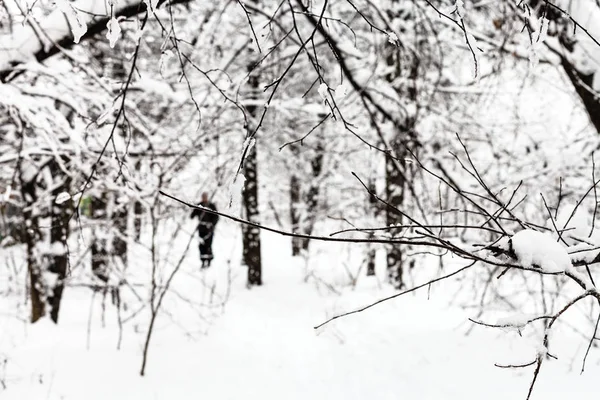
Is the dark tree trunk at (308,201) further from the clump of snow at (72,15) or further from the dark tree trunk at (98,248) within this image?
the clump of snow at (72,15)

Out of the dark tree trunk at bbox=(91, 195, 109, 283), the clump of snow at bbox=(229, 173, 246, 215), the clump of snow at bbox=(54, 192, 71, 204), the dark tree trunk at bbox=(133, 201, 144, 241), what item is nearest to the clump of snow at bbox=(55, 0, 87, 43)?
the clump of snow at bbox=(229, 173, 246, 215)

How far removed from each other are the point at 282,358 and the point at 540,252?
154 inches

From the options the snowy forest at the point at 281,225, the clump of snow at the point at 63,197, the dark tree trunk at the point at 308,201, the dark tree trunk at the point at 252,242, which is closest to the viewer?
the clump of snow at the point at 63,197

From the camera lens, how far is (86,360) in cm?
428

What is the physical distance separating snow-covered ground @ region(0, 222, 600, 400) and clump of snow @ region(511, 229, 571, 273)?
8.65ft

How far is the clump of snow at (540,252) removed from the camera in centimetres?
109

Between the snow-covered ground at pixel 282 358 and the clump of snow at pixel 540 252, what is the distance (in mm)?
2637

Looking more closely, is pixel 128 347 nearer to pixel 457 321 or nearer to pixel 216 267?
pixel 457 321

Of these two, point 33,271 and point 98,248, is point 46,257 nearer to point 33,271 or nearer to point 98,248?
point 33,271

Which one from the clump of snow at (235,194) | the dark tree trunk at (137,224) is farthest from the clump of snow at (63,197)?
the dark tree trunk at (137,224)

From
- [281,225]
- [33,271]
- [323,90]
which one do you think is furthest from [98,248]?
[323,90]

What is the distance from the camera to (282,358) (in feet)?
15.3

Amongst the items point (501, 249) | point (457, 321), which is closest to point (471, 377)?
point (457, 321)

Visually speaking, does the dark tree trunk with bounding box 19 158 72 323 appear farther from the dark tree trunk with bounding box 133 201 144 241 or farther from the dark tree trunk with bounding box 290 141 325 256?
the dark tree trunk with bounding box 290 141 325 256
